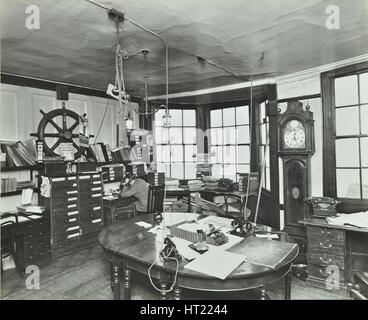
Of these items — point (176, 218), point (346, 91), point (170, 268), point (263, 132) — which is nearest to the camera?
point (170, 268)

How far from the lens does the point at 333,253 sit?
10.6ft

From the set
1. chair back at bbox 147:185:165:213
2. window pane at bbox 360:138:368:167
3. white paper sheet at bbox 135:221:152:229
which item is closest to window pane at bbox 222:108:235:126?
chair back at bbox 147:185:165:213

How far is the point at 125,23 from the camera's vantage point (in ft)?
8.50

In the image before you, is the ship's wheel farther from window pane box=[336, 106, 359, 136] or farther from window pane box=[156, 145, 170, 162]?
window pane box=[336, 106, 359, 136]

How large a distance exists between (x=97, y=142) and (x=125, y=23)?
10.6ft

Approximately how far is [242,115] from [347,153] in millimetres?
2378

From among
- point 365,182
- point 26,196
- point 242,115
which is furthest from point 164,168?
point 365,182

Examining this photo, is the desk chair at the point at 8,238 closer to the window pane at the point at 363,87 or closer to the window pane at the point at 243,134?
the window pane at the point at 243,134

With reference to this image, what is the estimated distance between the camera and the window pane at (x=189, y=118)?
6391mm

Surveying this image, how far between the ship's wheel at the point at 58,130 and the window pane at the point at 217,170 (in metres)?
2.75

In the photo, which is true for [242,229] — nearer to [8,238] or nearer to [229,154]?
[8,238]

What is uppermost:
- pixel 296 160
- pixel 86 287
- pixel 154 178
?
pixel 296 160

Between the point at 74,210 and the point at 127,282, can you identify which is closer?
the point at 127,282
